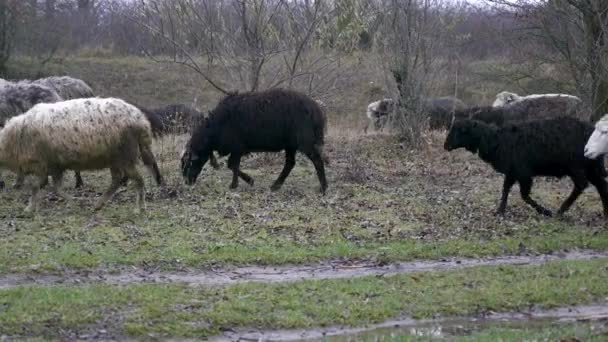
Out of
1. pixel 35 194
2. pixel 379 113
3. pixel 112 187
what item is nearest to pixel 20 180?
pixel 35 194

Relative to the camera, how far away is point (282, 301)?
8.52m

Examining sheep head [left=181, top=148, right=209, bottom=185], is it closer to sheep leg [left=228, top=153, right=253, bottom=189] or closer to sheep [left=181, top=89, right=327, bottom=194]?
sheep [left=181, top=89, right=327, bottom=194]

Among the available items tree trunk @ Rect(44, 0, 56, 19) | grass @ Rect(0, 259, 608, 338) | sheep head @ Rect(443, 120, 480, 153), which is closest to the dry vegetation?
grass @ Rect(0, 259, 608, 338)

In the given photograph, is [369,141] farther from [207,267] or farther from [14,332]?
[14,332]

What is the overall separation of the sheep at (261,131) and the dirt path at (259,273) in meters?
4.72

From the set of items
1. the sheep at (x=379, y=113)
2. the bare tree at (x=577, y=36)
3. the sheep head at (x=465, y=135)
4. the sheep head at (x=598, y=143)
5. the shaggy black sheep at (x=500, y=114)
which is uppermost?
the bare tree at (x=577, y=36)

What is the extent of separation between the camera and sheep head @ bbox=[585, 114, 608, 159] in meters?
12.2

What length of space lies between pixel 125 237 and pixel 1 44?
3022 cm

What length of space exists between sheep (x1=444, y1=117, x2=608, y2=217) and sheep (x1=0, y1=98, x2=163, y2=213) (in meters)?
5.60

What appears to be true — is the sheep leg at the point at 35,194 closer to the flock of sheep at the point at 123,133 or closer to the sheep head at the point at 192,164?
the flock of sheep at the point at 123,133

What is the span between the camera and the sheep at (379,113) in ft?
80.3

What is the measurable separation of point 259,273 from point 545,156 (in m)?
5.38

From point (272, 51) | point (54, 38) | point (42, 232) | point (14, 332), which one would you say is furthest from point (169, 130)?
point (54, 38)

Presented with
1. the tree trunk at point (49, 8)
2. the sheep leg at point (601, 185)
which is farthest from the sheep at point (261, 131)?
the tree trunk at point (49, 8)
